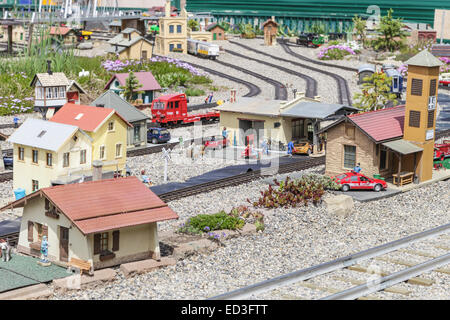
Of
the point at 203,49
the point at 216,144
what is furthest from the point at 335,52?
the point at 216,144

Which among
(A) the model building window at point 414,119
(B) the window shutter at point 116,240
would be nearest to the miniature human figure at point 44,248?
(B) the window shutter at point 116,240

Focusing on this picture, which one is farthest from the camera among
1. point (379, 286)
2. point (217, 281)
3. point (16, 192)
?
point (16, 192)

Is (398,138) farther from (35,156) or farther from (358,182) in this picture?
(35,156)

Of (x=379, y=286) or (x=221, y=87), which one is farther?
(x=221, y=87)

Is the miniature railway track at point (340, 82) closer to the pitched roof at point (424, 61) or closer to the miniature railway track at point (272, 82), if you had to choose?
the miniature railway track at point (272, 82)

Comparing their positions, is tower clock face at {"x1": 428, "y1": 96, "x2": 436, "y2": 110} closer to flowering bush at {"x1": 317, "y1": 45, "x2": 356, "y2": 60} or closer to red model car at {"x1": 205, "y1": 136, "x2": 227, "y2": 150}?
red model car at {"x1": 205, "y1": 136, "x2": 227, "y2": 150}

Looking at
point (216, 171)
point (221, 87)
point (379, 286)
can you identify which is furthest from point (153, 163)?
point (221, 87)

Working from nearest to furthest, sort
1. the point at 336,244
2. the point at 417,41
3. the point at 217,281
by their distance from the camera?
the point at 217,281
the point at 336,244
the point at 417,41
